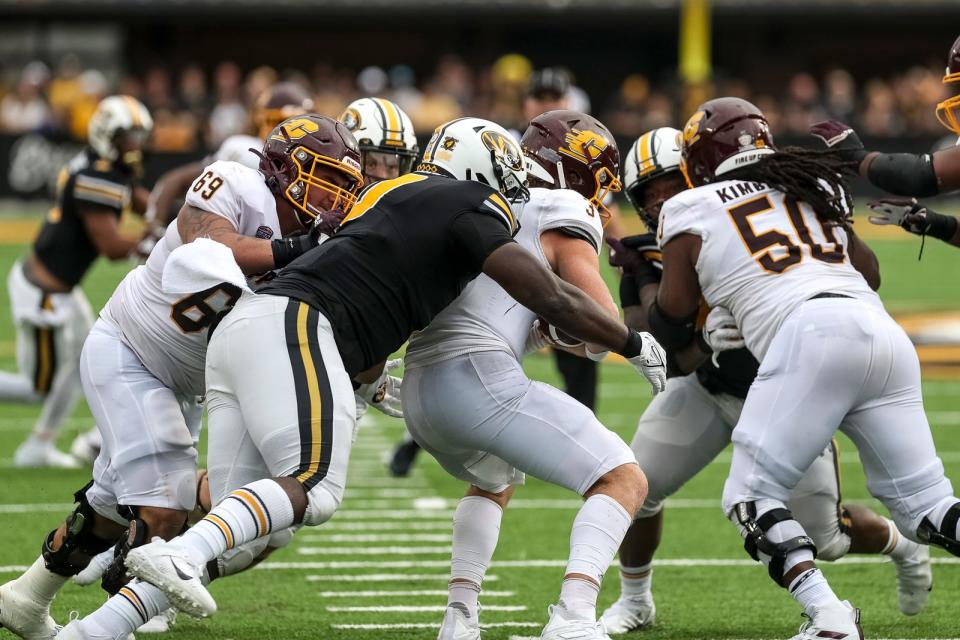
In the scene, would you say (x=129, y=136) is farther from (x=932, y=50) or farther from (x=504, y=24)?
(x=932, y=50)

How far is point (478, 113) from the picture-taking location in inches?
842

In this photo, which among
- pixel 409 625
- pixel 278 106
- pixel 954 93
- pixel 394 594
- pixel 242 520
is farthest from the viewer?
pixel 278 106

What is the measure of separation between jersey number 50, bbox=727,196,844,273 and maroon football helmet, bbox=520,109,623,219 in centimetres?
53

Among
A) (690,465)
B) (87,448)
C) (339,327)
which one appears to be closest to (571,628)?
(339,327)

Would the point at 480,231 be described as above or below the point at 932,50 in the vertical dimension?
above

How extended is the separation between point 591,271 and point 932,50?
25.7m

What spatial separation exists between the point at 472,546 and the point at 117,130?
3919mm

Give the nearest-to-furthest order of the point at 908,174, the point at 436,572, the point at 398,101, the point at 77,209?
the point at 908,174 → the point at 436,572 → the point at 77,209 → the point at 398,101

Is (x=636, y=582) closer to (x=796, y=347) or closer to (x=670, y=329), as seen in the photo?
(x=670, y=329)

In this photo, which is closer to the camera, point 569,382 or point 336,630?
point 336,630

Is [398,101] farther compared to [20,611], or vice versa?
[398,101]

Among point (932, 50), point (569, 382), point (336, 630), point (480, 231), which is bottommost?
point (932, 50)

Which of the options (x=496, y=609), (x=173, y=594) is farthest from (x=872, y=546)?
(x=173, y=594)

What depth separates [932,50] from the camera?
28.2 meters
